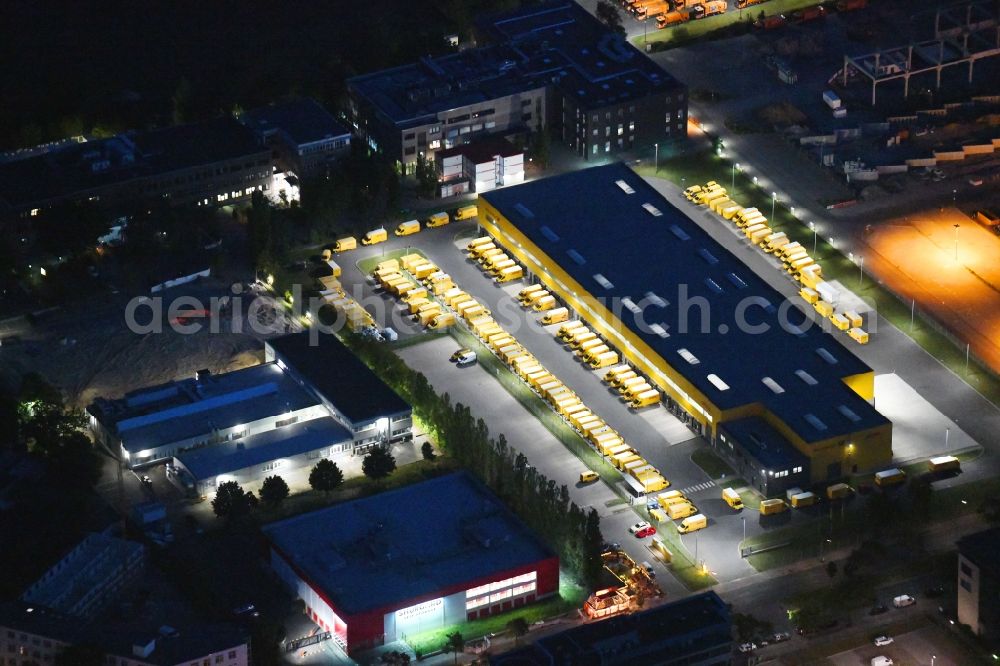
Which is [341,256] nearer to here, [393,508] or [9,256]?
[9,256]

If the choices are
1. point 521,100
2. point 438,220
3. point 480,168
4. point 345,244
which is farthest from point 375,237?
point 521,100

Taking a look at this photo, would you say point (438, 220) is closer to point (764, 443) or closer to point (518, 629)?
point (764, 443)

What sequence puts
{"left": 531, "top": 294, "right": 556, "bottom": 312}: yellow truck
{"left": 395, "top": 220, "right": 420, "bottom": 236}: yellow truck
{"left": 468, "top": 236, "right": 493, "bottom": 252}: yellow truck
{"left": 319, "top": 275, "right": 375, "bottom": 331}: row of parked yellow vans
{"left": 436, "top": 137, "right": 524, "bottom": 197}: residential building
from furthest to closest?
{"left": 436, "top": 137, "right": 524, "bottom": 197}: residential building → {"left": 395, "top": 220, "right": 420, "bottom": 236}: yellow truck → {"left": 468, "top": 236, "right": 493, "bottom": 252}: yellow truck → {"left": 531, "top": 294, "right": 556, "bottom": 312}: yellow truck → {"left": 319, "top": 275, "right": 375, "bottom": 331}: row of parked yellow vans

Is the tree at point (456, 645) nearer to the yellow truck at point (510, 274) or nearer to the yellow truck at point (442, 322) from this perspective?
the yellow truck at point (442, 322)

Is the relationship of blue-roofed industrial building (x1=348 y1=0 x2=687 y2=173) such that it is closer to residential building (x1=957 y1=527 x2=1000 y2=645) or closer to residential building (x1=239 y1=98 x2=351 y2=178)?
residential building (x1=239 y1=98 x2=351 y2=178)

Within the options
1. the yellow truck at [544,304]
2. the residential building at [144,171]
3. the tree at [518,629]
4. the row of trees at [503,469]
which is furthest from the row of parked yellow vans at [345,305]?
the tree at [518,629]

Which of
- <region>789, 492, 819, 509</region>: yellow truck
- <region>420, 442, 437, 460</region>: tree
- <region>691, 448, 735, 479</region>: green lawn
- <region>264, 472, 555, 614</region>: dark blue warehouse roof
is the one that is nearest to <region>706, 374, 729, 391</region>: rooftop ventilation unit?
<region>691, 448, 735, 479</region>: green lawn
